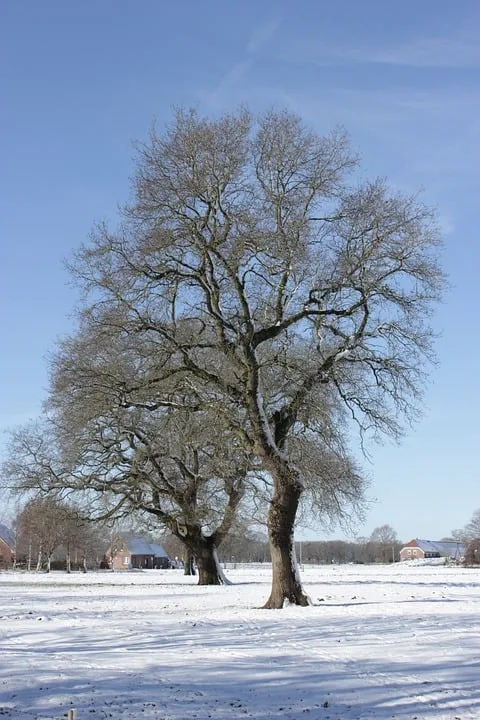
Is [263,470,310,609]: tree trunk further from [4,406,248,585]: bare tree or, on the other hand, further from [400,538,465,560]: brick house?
[400,538,465,560]: brick house

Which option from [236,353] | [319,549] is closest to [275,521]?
[236,353]

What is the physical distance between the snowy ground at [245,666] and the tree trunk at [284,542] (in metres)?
1.98

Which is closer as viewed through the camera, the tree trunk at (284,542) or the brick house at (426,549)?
the tree trunk at (284,542)

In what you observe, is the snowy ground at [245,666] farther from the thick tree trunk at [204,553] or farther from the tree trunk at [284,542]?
the thick tree trunk at [204,553]

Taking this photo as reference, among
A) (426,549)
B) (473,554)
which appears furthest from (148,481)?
(426,549)

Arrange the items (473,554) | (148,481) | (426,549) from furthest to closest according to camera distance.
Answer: (426,549) < (473,554) < (148,481)

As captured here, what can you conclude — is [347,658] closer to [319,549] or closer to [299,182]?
[299,182]

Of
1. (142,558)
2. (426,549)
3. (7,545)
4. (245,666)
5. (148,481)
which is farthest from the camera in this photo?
(426,549)

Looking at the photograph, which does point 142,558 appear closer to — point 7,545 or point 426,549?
point 7,545

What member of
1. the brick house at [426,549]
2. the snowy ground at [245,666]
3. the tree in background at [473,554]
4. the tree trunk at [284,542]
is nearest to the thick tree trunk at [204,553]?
the tree trunk at [284,542]

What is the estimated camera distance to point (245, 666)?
10.6m

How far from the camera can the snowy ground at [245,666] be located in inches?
326

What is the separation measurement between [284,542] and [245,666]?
9.80m

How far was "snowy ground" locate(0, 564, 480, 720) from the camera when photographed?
8.27 meters
